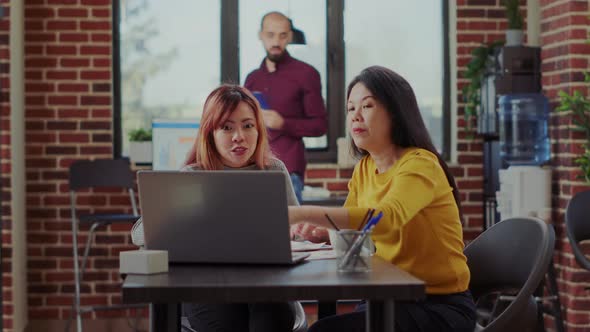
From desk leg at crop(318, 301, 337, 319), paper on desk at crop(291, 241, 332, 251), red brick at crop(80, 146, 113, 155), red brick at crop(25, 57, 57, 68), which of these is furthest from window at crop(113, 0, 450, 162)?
paper on desk at crop(291, 241, 332, 251)

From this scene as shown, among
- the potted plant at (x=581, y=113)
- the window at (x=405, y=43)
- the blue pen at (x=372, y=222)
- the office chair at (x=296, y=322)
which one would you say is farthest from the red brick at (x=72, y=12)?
the blue pen at (x=372, y=222)

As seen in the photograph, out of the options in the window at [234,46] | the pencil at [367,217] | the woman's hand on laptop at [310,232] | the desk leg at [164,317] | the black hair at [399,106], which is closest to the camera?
the desk leg at [164,317]

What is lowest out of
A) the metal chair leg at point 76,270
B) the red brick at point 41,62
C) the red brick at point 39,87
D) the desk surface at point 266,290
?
the metal chair leg at point 76,270

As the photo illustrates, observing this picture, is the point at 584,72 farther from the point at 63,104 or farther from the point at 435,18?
the point at 63,104

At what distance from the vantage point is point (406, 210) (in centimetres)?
222

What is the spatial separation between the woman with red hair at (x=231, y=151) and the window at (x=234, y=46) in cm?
282

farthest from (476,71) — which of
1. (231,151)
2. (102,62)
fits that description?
(231,151)

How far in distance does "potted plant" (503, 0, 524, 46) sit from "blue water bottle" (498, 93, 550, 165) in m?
0.33

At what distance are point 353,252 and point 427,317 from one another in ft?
1.13

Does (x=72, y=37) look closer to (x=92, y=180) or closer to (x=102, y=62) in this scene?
(x=102, y=62)

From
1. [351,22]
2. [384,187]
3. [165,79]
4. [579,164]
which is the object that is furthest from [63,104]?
[384,187]

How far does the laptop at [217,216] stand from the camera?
1972 mm

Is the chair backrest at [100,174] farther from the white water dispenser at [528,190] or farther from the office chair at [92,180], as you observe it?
the white water dispenser at [528,190]

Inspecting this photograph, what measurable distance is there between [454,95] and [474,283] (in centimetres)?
331
